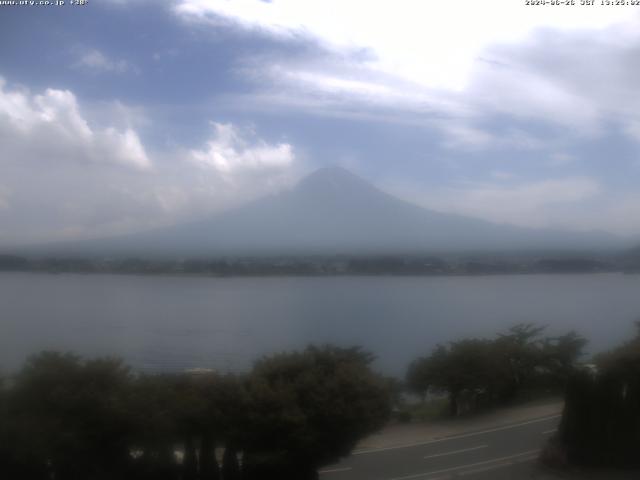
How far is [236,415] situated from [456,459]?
2.53 meters

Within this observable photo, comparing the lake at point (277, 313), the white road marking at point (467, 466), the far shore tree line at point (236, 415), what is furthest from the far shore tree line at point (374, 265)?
the white road marking at point (467, 466)

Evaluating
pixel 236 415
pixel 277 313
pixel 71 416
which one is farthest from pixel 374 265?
pixel 71 416

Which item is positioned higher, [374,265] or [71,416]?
[374,265]

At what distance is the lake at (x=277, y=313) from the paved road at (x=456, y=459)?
1.18 meters

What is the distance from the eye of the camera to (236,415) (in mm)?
6750

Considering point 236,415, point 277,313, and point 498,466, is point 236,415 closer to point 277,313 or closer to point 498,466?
point 498,466

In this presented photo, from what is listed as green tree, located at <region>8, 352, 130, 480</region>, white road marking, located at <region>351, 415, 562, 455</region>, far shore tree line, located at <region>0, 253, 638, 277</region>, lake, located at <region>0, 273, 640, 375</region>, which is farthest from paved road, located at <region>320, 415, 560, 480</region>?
far shore tree line, located at <region>0, 253, 638, 277</region>

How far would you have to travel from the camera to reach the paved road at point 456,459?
6.94 meters

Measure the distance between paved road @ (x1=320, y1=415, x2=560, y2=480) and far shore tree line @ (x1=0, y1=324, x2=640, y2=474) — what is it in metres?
0.25

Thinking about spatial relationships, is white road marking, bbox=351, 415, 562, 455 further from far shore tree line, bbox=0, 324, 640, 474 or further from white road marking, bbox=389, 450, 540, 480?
white road marking, bbox=389, 450, 540, 480

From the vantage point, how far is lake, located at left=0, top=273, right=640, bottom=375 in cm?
768

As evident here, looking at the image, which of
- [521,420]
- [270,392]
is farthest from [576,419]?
[270,392]

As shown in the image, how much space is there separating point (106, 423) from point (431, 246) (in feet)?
24.9

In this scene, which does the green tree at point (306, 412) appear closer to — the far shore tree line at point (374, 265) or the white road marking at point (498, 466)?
the white road marking at point (498, 466)
